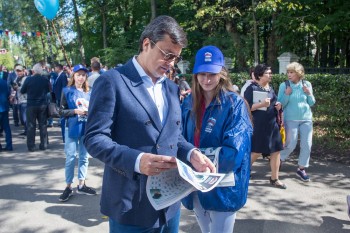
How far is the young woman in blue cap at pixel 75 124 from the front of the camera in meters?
5.00

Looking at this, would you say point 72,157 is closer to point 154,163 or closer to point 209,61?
point 209,61

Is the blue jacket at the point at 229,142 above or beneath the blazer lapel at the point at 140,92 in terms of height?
beneath

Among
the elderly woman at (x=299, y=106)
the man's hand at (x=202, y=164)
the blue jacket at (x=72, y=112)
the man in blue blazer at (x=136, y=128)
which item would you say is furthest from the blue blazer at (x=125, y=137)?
the elderly woman at (x=299, y=106)

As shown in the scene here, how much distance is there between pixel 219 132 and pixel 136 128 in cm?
97

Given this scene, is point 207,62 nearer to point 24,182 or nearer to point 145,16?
point 24,182

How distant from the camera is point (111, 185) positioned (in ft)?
6.39

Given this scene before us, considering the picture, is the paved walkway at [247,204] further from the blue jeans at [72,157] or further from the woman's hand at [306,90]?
the woman's hand at [306,90]

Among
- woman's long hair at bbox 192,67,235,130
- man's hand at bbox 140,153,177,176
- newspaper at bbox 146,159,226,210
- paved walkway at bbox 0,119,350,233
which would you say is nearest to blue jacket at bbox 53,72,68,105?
paved walkway at bbox 0,119,350,233

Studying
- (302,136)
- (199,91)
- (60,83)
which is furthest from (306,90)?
(60,83)

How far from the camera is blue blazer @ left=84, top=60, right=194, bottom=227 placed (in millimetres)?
1776

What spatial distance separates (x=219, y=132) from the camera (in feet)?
8.73

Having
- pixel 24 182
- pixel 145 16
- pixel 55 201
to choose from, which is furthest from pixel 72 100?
pixel 145 16

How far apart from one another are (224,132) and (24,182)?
4.47m

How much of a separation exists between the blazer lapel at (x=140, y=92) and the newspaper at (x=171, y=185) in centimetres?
27
